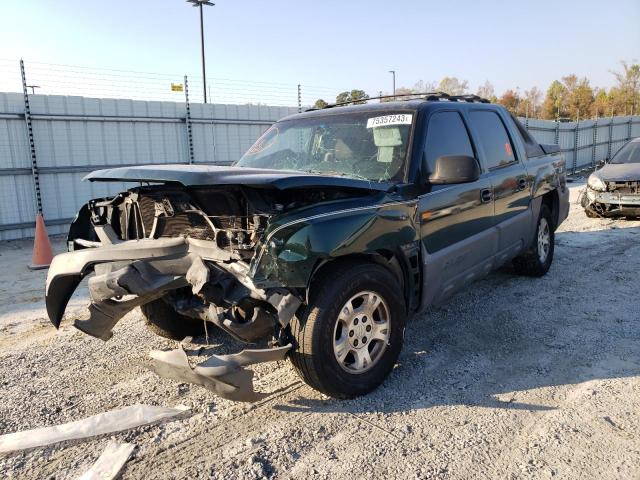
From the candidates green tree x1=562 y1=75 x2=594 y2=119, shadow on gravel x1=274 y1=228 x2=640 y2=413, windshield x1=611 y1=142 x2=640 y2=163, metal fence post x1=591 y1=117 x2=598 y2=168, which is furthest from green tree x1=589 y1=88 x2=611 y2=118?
shadow on gravel x1=274 y1=228 x2=640 y2=413

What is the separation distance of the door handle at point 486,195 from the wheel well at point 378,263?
127cm

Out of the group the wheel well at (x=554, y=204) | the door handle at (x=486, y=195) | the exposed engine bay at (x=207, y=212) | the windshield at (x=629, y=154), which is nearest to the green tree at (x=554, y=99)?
the windshield at (x=629, y=154)

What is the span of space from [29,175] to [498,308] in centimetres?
899

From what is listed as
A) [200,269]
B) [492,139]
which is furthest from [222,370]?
[492,139]

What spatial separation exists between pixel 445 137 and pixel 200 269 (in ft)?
7.72

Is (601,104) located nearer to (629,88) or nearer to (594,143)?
(629,88)

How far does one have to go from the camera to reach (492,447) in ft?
9.30

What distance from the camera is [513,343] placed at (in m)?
4.24

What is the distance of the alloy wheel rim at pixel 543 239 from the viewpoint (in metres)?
6.01

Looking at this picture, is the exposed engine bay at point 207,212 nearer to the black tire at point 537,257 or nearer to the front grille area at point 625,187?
the black tire at point 537,257

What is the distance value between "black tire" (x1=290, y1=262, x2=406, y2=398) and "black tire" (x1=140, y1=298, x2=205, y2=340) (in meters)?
1.62

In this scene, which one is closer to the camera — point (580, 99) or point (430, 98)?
point (430, 98)

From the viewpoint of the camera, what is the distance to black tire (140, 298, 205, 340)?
4.29 metres

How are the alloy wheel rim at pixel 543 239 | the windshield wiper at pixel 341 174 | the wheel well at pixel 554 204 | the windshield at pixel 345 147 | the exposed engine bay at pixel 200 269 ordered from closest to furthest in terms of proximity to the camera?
the exposed engine bay at pixel 200 269
the windshield wiper at pixel 341 174
the windshield at pixel 345 147
the alloy wheel rim at pixel 543 239
the wheel well at pixel 554 204
